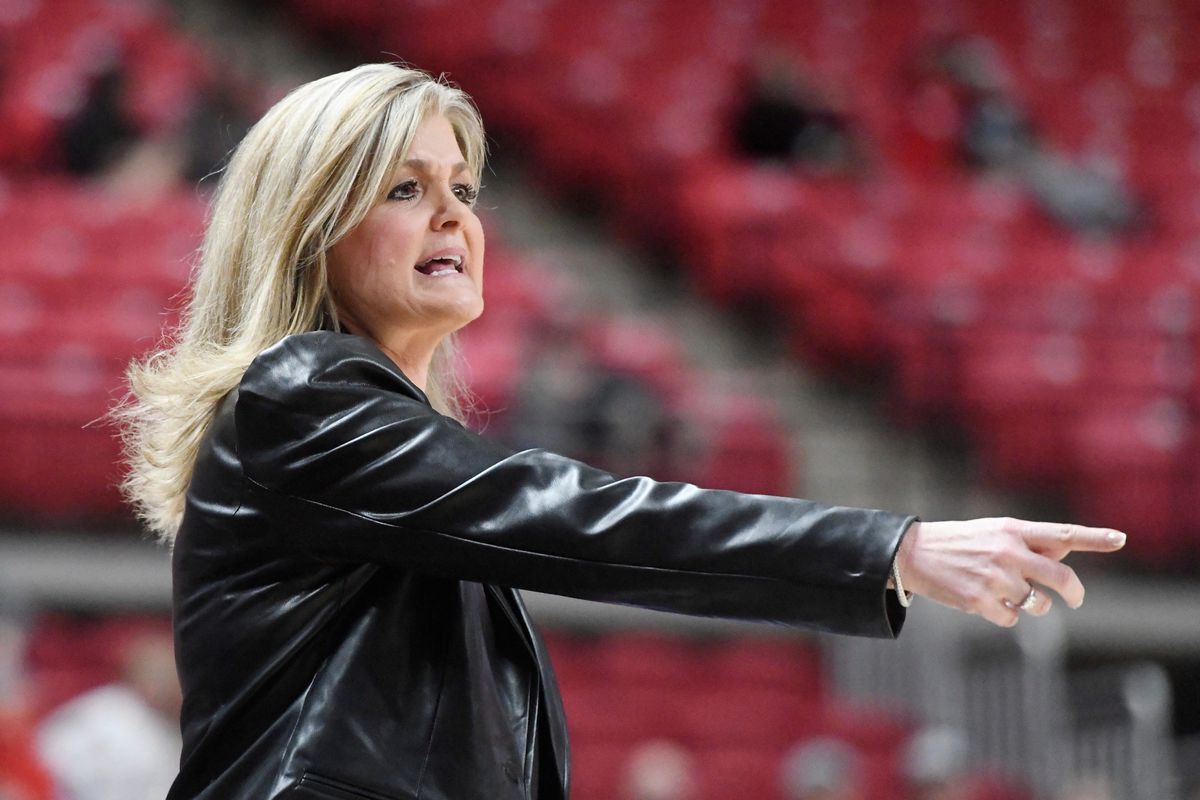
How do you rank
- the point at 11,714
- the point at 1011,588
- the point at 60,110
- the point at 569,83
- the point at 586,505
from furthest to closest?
1. the point at 569,83
2. the point at 60,110
3. the point at 11,714
4. the point at 586,505
5. the point at 1011,588

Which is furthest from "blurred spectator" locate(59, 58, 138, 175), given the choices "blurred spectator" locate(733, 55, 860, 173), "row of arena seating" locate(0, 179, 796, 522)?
"blurred spectator" locate(733, 55, 860, 173)

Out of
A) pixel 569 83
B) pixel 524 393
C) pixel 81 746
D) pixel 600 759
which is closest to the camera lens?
pixel 81 746

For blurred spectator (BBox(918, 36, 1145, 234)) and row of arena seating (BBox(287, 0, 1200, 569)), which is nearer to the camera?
row of arena seating (BBox(287, 0, 1200, 569))

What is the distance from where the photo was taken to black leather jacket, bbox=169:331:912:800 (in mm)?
1385

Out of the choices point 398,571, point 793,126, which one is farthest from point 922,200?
point 398,571

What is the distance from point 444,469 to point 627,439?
5503 mm

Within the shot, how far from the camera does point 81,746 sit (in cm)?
526

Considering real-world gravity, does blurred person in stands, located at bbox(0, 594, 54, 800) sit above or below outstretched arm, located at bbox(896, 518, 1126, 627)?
below

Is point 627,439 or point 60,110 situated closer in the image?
point 627,439

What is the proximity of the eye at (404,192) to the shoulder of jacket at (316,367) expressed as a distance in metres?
0.19

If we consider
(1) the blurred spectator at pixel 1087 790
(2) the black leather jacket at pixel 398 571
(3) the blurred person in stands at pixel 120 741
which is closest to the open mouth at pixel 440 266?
(2) the black leather jacket at pixel 398 571

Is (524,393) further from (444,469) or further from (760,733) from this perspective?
(444,469)

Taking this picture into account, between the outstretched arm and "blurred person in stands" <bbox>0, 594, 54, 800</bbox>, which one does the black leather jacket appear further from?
"blurred person in stands" <bbox>0, 594, 54, 800</bbox>

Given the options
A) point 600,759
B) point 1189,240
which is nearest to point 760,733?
point 600,759
